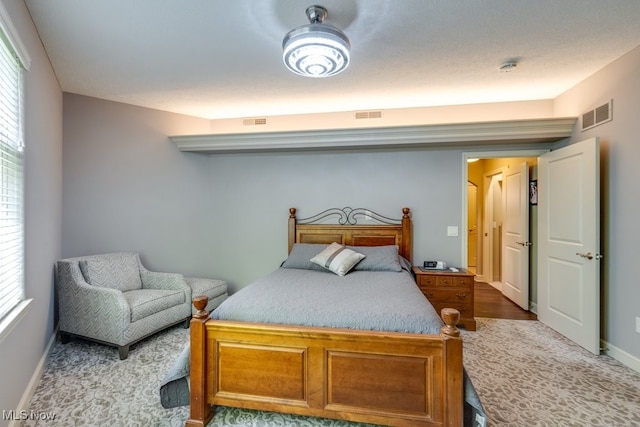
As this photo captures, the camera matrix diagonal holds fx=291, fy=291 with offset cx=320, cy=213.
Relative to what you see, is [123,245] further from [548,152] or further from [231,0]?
[548,152]

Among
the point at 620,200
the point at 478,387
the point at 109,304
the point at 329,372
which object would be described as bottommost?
the point at 478,387

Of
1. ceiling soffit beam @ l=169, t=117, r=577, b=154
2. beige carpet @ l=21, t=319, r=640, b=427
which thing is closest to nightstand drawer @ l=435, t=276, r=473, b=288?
beige carpet @ l=21, t=319, r=640, b=427

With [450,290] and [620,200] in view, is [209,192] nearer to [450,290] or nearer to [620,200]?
[450,290]

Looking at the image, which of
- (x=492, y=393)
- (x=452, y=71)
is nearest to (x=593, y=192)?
(x=452, y=71)

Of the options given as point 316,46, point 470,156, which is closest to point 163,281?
point 316,46

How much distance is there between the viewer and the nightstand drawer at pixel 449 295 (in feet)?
10.7

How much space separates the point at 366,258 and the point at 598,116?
2.63 metres

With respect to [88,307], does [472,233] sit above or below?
above

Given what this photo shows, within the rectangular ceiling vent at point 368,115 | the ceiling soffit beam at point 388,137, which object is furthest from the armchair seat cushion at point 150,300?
the rectangular ceiling vent at point 368,115

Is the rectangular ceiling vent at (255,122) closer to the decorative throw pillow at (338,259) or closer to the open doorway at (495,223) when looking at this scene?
the decorative throw pillow at (338,259)

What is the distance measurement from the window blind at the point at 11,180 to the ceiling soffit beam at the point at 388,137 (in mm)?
1912

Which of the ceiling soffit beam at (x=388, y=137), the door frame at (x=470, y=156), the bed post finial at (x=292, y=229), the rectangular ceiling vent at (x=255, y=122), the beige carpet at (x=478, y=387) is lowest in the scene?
the beige carpet at (x=478, y=387)

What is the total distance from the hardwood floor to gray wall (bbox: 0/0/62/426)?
4.38 meters

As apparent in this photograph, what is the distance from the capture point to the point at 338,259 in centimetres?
311
